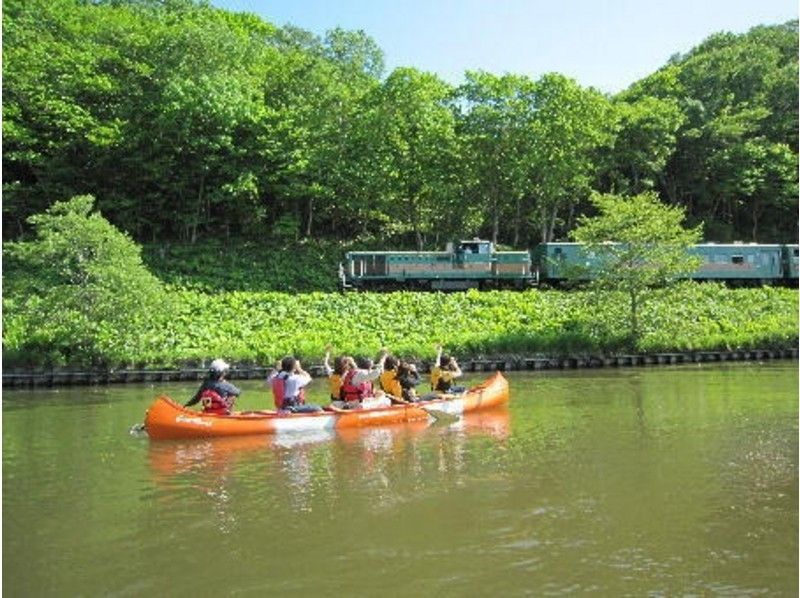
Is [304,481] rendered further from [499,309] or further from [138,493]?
[499,309]

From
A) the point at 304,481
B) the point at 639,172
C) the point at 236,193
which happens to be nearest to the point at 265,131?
the point at 236,193

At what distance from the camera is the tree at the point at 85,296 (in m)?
24.9

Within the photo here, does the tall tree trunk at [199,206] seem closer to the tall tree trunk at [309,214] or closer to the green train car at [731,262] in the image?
the tall tree trunk at [309,214]

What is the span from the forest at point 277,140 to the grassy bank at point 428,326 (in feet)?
28.9

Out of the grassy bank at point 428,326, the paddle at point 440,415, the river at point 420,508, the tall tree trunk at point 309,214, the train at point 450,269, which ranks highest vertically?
the tall tree trunk at point 309,214

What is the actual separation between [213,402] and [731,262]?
30.7m

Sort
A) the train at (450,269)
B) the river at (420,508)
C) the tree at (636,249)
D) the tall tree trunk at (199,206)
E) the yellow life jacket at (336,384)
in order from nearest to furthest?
the river at (420,508) < the yellow life jacket at (336,384) < the tree at (636,249) < the train at (450,269) < the tall tree trunk at (199,206)

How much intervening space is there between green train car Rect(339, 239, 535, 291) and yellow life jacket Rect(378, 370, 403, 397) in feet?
63.5

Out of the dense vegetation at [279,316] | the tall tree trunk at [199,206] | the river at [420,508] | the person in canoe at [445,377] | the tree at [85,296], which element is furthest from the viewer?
the tall tree trunk at [199,206]

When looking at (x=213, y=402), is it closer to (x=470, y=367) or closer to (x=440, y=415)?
(x=440, y=415)

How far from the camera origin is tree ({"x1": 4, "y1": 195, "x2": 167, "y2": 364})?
81.6ft

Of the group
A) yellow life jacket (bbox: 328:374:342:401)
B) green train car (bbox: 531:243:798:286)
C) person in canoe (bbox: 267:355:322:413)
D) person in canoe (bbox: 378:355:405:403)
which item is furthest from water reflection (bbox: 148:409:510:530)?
green train car (bbox: 531:243:798:286)

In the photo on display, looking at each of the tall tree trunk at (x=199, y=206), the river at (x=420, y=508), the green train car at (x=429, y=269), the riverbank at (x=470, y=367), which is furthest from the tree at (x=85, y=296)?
the tall tree trunk at (x=199, y=206)

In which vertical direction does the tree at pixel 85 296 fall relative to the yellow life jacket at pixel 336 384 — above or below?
above
